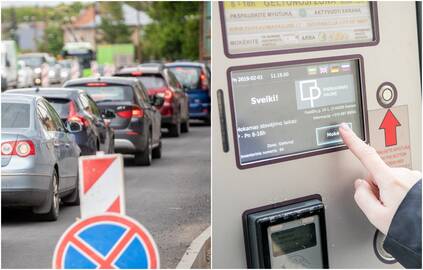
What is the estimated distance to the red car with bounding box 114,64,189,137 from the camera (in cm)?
375

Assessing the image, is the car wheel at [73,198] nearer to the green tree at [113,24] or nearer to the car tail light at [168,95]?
the green tree at [113,24]

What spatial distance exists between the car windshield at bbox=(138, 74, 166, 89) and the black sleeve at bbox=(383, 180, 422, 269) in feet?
4.42

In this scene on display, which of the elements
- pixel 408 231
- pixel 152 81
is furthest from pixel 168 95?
pixel 408 231

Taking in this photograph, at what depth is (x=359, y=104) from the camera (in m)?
3.01

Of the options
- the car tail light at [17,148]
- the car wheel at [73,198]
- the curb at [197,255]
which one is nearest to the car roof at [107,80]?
the car tail light at [17,148]

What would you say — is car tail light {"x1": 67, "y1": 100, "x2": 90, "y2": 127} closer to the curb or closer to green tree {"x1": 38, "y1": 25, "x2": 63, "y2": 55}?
green tree {"x1": 38, "y1": 25, "x2": 63, "y2": 55}

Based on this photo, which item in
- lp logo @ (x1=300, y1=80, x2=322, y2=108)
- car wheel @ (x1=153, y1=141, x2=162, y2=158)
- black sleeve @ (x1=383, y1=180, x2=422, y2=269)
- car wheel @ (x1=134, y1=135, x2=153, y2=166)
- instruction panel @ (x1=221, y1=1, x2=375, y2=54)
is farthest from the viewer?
car wheel @ (x1=153, y1=141, x2=162, y2=158)

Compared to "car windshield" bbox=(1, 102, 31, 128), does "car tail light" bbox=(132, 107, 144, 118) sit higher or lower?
lower

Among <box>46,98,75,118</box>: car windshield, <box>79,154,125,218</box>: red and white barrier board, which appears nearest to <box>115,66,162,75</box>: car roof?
<box>46,98,75,118</box>: car windshield

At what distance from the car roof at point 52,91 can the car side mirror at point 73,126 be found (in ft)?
0.33

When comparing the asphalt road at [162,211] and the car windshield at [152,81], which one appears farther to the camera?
the car windshield at [152,81]

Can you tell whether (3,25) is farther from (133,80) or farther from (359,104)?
(359,104)

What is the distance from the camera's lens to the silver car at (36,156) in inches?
123

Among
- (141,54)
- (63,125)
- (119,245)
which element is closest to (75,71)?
(141,54)
